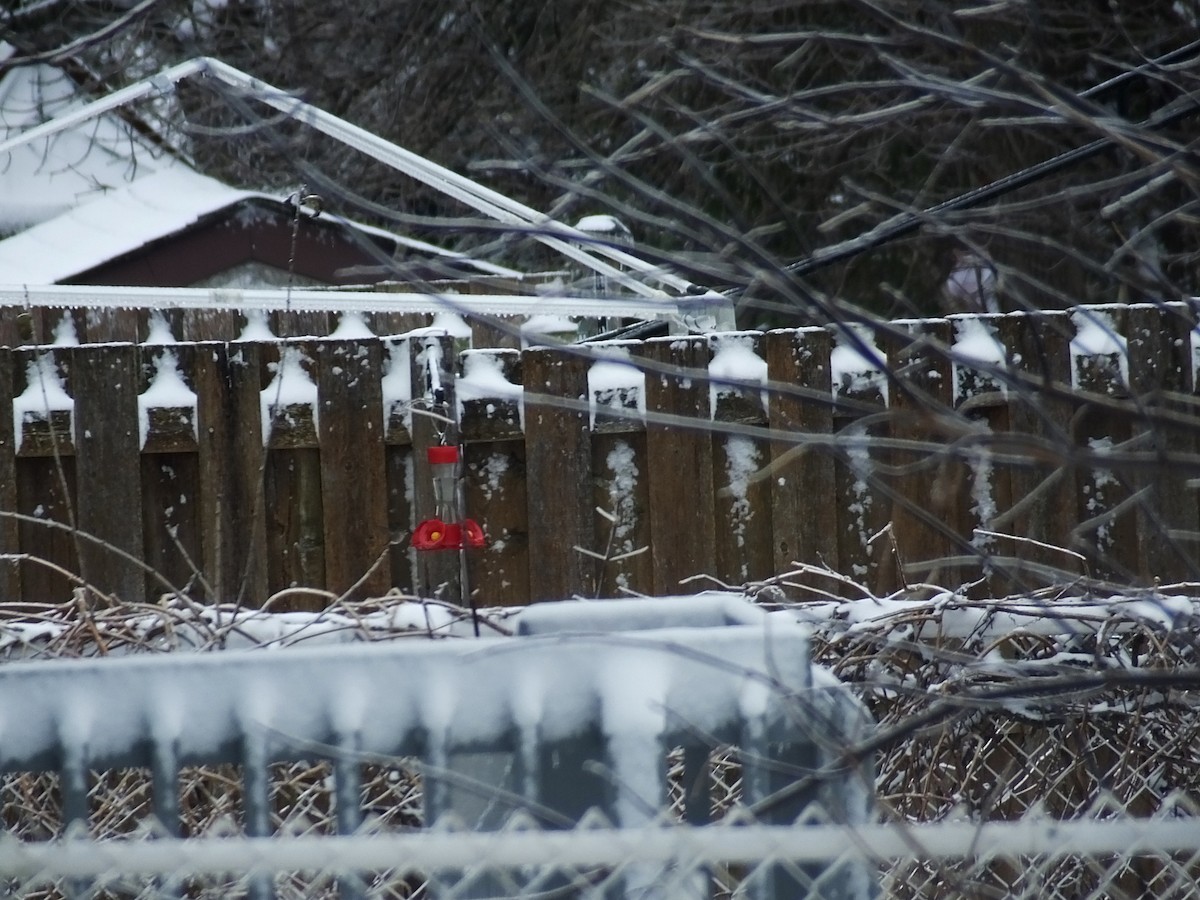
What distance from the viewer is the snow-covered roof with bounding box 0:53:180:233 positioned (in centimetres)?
948

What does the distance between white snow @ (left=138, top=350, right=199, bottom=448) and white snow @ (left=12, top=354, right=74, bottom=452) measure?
22 cm

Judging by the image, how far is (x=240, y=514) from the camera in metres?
3.95

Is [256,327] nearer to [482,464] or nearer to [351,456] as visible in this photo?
[351,456]

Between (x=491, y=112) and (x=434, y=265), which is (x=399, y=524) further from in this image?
(x=491, y=112)

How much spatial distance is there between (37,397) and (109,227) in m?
4.41

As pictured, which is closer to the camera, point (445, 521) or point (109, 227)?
point (445, 521)

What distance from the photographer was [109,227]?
8023mm

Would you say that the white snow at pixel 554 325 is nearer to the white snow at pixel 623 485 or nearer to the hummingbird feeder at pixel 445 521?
the white snow at pixel 623 485

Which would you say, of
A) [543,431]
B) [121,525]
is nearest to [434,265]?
[543,431]

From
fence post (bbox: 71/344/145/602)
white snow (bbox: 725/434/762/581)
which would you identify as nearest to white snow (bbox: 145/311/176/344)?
fence post (bbox: 71/344/145/602)

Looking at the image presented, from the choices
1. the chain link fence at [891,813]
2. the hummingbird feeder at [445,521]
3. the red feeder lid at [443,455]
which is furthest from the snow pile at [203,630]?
the red feeder lid at [443,455]

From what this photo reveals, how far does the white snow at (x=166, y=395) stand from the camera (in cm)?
396

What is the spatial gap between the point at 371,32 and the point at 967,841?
1102 cm

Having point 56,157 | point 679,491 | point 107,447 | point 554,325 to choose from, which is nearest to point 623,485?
point 679,491
